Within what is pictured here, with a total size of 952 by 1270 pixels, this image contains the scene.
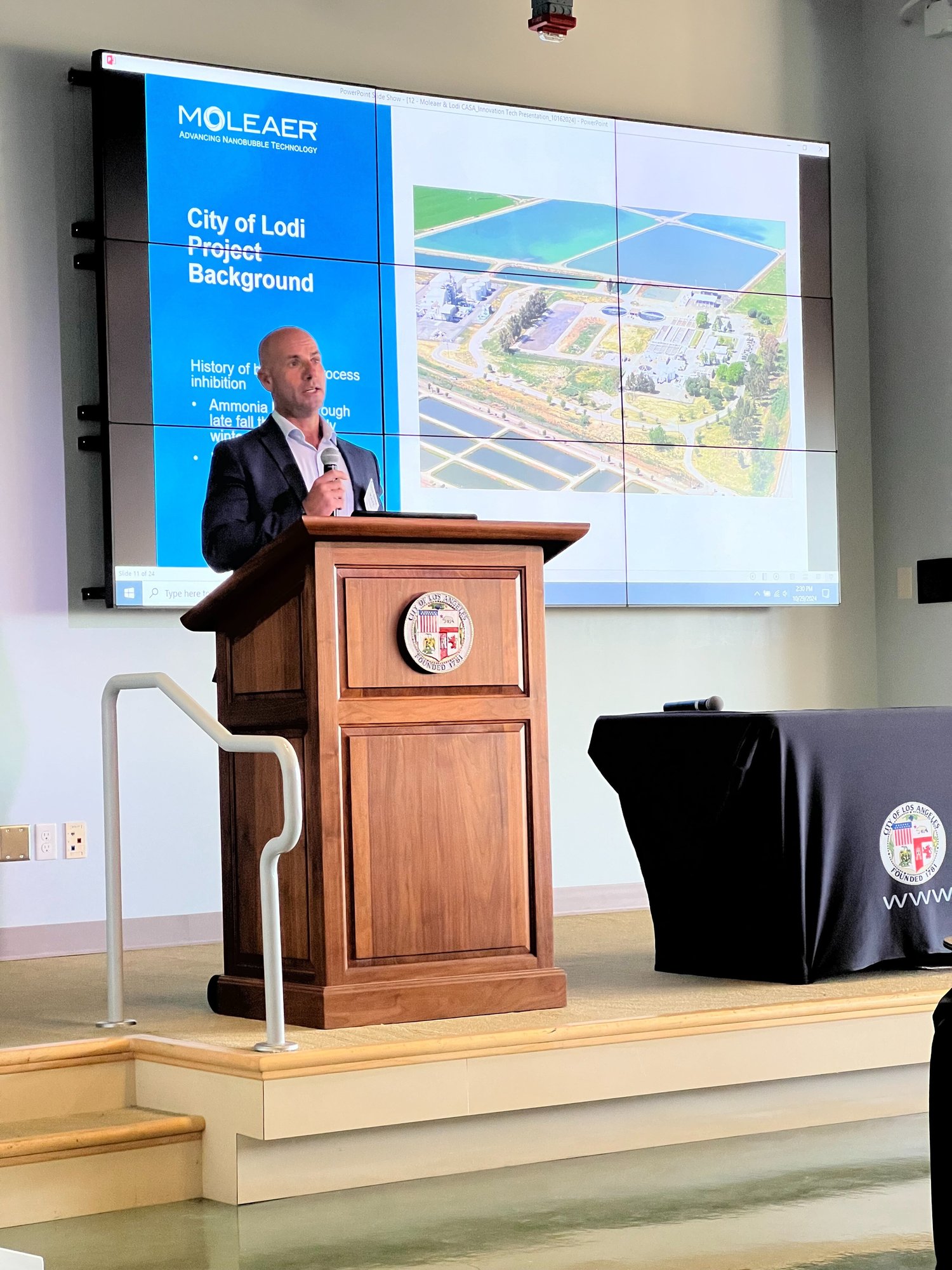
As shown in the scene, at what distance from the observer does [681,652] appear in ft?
20.0

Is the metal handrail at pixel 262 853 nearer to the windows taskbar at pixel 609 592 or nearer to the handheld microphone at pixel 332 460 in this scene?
the windows taskbar at pixel 609 592

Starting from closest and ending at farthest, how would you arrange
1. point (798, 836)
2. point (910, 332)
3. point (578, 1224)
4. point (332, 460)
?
point (578, 1224) < point (798, 836) < point (332, 460) < point (910, 332)

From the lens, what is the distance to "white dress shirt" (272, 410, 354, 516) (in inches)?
209

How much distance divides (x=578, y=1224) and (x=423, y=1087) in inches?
15.6

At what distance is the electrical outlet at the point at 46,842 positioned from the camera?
502cm

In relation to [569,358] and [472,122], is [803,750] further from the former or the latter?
[472,122]

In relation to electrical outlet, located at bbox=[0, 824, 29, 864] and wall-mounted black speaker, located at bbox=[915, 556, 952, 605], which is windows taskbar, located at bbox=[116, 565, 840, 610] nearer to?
wall-mounted black speaker, located at bbox=[915, 556, 952, 605]

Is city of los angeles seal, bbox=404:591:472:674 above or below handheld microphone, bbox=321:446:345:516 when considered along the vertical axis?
below

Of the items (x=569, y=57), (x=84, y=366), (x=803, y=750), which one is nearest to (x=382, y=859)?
(x=803, y=750)

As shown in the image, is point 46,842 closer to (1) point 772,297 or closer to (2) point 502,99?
(2) point 502,99

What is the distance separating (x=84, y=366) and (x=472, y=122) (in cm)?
158

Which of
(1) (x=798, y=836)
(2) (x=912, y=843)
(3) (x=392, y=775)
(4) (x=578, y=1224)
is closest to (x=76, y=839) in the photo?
(3) (x=392, y=775)

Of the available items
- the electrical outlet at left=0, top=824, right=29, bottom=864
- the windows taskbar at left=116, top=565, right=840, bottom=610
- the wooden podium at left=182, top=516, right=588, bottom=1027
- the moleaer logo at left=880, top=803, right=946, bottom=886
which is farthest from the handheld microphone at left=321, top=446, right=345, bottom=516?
the moleaer logo at left=880, top=803, right=946, bottom=886

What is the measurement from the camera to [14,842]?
4.98 m
